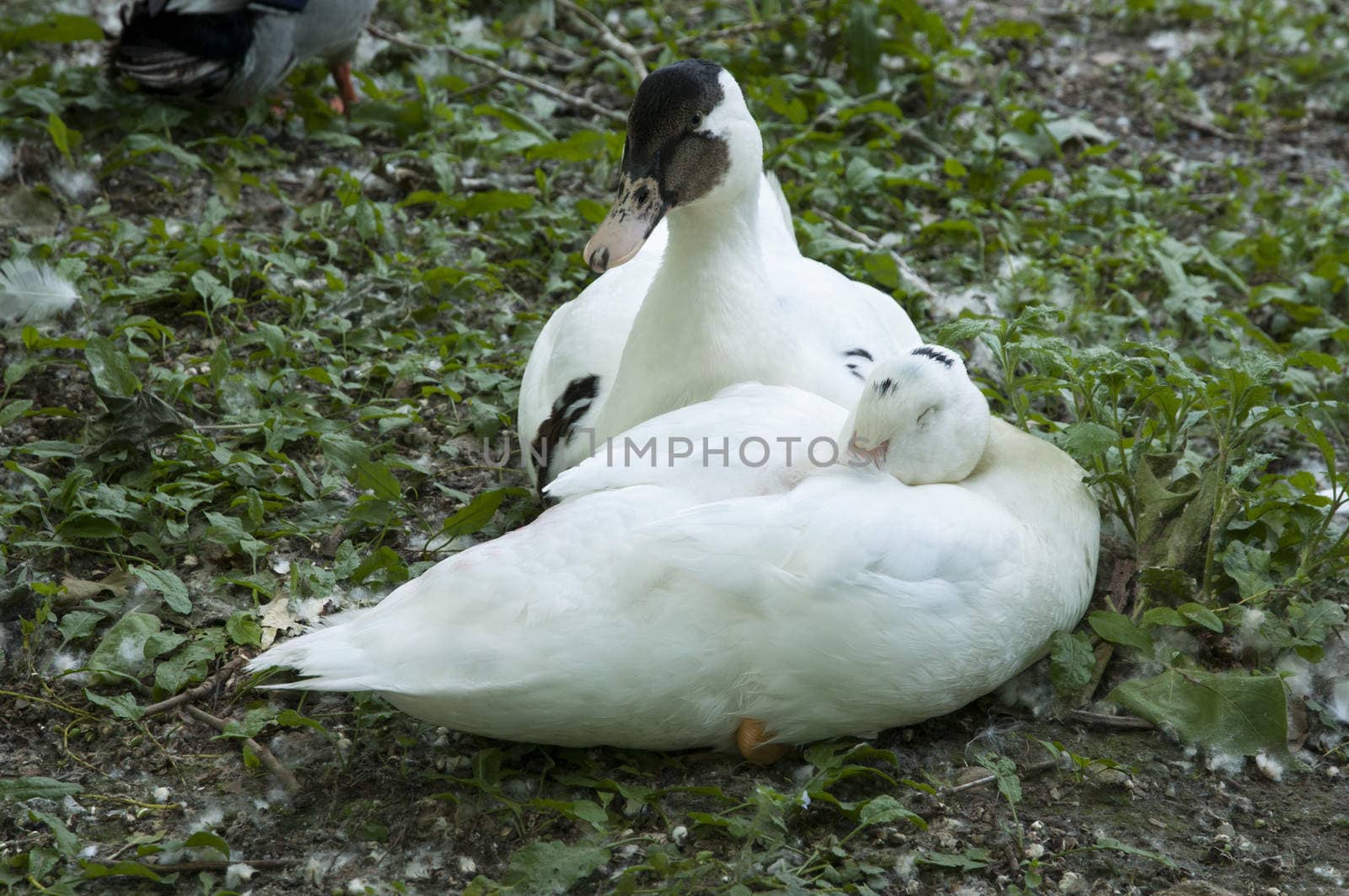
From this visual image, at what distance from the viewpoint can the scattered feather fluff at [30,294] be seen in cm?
381

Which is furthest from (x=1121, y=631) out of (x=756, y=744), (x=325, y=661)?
(x=325, y=661)

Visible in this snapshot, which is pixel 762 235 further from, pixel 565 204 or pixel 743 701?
pixel 743 701

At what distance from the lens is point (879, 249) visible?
4398 mm

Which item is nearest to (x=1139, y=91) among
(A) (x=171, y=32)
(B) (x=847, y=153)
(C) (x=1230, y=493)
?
(B) (x=847, y=153)

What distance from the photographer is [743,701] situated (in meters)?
2.54

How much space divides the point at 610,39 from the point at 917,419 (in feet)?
10.8

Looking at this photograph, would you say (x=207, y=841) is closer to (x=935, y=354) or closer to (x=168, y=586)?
(x=168, y=586)

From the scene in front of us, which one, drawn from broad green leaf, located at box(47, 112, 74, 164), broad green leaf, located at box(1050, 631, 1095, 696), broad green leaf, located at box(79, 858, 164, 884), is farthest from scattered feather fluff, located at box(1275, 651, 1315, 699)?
broad green leaf, located at box(47, 112, 74, 164)

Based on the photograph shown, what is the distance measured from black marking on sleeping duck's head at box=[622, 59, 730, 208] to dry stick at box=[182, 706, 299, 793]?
4.51 feet

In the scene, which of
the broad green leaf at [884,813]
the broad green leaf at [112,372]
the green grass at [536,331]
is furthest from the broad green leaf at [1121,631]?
the broad green leaf at [112,372]

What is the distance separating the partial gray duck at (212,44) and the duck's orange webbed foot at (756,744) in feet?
10.5

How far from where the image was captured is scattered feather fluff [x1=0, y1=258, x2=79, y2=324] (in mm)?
3812

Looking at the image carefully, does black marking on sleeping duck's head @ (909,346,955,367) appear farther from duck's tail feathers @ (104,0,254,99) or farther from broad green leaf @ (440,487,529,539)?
duck's tail feathers @ (104,0,254,99)

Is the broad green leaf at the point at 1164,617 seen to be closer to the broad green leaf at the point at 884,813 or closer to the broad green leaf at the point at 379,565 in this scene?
the broad green leaf at the point at 884,813
